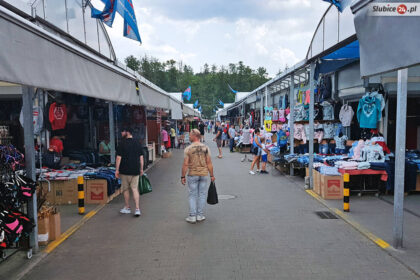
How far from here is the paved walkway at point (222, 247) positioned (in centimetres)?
461

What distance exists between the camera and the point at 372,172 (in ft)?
28.9

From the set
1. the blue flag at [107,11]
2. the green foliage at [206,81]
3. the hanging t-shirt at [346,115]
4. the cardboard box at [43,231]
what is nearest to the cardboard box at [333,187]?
the hanging t-shirt at [346,115]

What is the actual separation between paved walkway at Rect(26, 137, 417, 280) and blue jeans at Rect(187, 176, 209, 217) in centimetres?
32

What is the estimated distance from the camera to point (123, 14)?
1152 cm

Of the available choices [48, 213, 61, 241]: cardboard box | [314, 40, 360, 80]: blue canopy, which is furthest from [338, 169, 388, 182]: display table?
[48, 213, 61, 241]: cardboard box

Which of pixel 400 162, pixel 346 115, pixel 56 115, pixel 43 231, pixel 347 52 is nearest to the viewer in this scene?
pixel 400 162

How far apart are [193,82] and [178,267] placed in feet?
361

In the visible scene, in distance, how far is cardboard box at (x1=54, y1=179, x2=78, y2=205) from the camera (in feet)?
27.7

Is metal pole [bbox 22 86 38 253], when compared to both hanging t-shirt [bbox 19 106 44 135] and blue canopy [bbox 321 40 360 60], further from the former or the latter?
blue canopy [bbox 321 40 360 60]

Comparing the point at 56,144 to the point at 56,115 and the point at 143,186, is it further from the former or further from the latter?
the point at 143,186

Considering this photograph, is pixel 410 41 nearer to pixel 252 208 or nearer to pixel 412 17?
pixel 412 17

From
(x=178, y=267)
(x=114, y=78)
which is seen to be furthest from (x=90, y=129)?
(x=178, y=267)

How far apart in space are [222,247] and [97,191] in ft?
14.1

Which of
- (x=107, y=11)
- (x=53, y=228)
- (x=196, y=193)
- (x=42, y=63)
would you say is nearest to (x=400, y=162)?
(x=196, y=193)
